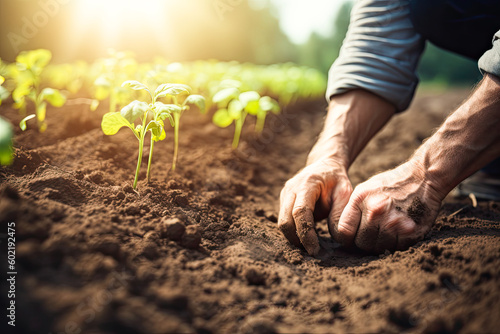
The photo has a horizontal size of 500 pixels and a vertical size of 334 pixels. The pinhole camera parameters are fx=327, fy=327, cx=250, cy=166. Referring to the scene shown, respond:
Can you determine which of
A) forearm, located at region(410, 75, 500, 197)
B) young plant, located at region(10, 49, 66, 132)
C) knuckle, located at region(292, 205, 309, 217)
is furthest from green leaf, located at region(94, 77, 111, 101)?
forearm, located at region(410, 75, 500, 197)

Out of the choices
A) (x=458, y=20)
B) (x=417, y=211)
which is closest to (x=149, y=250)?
(x=417, y=211)

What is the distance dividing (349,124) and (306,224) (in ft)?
2.49

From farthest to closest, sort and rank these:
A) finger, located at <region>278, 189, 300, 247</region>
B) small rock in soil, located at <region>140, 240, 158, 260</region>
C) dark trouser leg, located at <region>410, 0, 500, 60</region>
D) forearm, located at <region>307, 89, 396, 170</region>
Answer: dark trouser leg, located at <region>410, 0, 500, 60</region> < forearm, located at <region>307, 89, 396, 170</region> < finger, located at <region>278, 189, 300, 247</region> < small rock in soil, located at <region>140, 240, 158, 260</region>

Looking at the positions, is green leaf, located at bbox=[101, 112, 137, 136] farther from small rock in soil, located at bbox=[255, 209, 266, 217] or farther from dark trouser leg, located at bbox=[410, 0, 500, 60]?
dark trouser leg, located at bbox=[410, 0, 500, 60]

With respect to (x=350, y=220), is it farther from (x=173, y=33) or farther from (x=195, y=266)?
(x=173, y=33)

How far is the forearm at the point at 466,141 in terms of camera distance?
1355mm

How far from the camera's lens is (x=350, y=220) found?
1.45m

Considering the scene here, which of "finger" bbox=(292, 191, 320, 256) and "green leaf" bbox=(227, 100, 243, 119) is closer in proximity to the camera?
"finger" bbox=(292, 191, 320, 256)

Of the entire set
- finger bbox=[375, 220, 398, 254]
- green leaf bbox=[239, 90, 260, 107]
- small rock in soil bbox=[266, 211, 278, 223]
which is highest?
green leaf bbox=[239, 90, 260, 107]

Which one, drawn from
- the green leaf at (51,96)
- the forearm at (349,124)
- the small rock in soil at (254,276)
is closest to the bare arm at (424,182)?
the forearm at (349,124)

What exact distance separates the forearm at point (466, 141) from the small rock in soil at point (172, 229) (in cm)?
108

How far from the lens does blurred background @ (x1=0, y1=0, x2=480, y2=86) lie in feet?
32.0

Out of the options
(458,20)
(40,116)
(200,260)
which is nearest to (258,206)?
(200,260)

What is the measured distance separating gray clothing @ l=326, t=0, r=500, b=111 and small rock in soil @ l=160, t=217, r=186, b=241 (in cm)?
128
